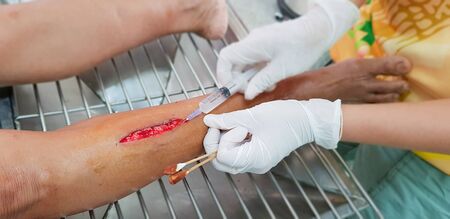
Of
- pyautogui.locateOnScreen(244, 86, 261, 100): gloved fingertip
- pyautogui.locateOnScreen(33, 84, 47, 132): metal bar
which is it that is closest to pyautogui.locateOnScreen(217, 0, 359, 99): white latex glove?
pyautogui.locateOnScreen(244, 86, 261, 100): gloved fingertip

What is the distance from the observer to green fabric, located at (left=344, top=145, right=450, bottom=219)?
1.00 meters

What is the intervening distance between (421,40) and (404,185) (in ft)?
1.03

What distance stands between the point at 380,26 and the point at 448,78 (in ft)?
0.82

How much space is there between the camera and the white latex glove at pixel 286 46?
102 centimetres

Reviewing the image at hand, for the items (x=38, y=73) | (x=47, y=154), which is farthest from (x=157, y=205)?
(x=38, y=73)

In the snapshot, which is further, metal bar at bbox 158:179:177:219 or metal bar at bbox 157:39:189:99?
metal bar at bbox 157:39:189:99

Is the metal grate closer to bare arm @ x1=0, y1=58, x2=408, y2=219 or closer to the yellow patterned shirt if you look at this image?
bare arm @ x1=0, y1=58, x2=408, y2=219

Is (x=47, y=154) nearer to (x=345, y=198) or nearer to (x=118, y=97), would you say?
(x=118, y=97)

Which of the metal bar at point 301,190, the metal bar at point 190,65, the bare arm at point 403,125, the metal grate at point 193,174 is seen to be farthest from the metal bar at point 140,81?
the bare arm at point 403,125

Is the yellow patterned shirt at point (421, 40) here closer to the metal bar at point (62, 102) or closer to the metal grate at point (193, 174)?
the metal grate at point (193, 174)

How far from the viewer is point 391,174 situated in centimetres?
110

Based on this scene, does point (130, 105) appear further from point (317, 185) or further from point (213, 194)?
point (317, 185)

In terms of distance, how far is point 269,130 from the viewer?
2.83ft

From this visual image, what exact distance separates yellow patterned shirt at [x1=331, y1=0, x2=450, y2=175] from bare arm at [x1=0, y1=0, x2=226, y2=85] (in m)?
0.50
